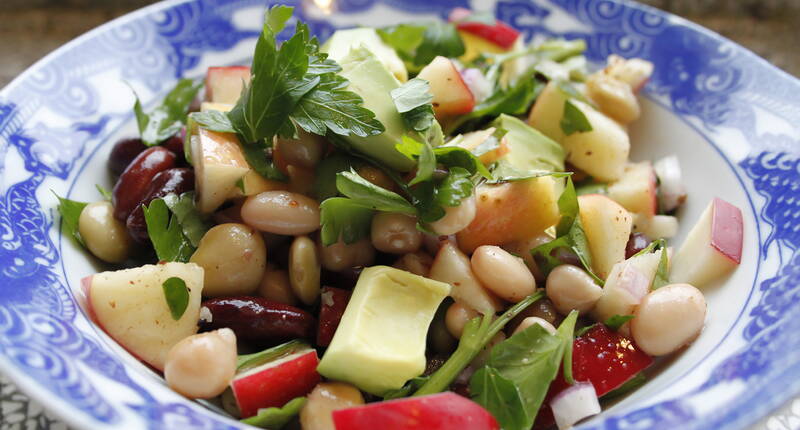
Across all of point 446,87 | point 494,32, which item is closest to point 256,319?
point 446,87

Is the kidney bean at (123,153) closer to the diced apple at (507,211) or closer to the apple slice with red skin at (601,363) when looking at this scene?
the diced apple at (507,211)

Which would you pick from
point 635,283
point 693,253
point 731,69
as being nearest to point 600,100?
point 731,69

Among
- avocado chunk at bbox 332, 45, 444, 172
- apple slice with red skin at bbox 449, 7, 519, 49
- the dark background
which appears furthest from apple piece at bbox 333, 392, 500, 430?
the dark background

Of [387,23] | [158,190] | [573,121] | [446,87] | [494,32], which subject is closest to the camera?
[158,190]

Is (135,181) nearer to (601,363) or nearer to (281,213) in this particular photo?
(281,213)

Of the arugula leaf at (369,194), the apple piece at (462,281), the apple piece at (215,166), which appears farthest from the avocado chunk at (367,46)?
the apple piece at (462,281)

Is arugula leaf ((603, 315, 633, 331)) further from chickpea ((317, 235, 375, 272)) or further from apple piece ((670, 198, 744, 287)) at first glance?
chickpea ((317, 235, 375, 272))
